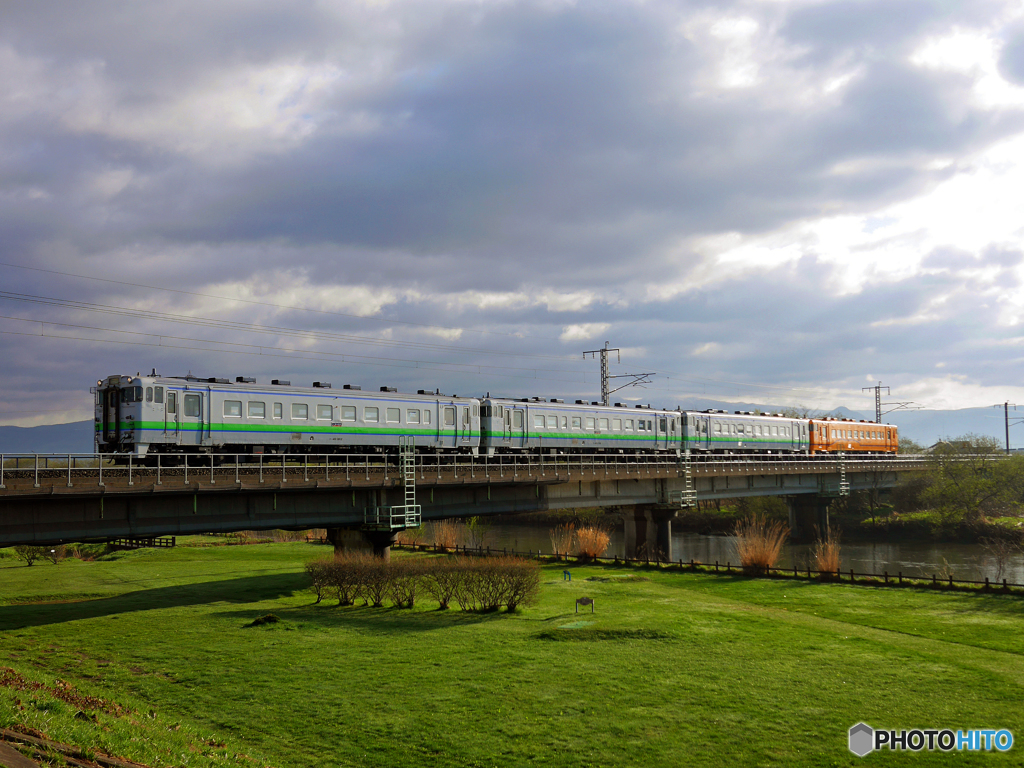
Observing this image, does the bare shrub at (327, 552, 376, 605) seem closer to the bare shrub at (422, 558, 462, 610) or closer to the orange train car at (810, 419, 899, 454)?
the bare shrub at (422, 558, 462, 610)

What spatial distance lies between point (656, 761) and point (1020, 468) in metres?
75.6

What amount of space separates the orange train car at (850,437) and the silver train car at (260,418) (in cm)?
4626

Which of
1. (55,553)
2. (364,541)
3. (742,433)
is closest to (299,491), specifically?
(364,541)

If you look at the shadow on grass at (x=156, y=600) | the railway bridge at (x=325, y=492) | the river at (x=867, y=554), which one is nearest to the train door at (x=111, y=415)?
the railway bridge at (x=325, y=492)

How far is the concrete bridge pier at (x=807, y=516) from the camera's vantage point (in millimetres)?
72312

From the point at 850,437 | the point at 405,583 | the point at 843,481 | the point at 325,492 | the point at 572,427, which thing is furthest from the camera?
the point at 850,437

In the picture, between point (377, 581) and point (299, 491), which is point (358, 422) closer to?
point (299, 491)

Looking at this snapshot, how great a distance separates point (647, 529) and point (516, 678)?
35.1 meters

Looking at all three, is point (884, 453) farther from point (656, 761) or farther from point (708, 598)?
point (656, 761)

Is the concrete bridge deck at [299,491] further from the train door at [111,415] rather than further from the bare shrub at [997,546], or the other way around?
the bare shrub at [997,546]

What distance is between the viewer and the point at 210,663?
65.5 feet

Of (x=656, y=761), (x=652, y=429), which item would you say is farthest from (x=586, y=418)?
(x=656, y=761)

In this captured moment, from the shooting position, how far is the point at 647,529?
52125mm

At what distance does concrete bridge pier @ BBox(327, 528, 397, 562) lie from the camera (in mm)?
34562
